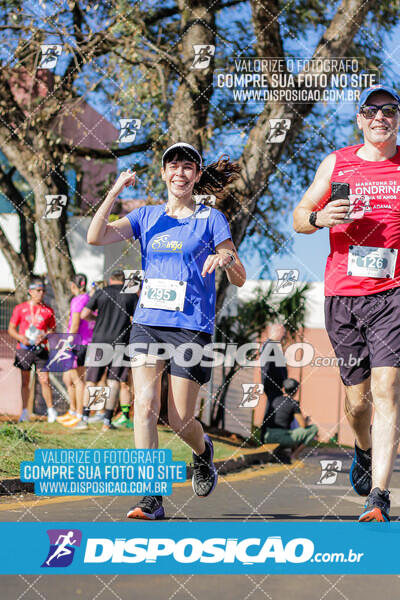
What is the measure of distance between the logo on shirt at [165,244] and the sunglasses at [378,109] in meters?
1.21

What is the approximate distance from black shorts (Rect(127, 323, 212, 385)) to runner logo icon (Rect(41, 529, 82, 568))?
1.25m

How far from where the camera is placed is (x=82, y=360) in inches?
407

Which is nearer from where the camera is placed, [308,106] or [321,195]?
[321,195]

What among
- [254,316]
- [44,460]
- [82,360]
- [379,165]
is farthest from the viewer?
[254,316]

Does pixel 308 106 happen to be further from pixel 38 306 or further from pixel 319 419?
pixel 319 419

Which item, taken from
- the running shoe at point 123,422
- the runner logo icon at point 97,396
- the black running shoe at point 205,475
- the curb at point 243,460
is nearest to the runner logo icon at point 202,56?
the runner logo icon at point 97,396

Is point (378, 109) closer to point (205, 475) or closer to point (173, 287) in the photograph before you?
point (173, 287)

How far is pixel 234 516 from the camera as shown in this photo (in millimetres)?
5738

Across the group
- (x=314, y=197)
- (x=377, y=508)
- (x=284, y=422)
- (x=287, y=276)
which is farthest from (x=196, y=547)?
(x=284, y=422)

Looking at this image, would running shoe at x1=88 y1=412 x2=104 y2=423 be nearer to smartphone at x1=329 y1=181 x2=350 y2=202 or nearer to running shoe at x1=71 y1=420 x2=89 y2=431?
running shoe at x1=71 y1=420 x2=89 y2=431

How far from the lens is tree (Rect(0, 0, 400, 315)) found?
33.6 ft

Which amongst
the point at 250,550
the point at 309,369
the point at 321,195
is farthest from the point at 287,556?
the point at 309,369

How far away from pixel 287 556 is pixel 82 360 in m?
6.86

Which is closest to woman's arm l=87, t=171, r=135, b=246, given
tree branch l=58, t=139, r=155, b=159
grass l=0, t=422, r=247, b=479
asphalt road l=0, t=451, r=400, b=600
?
asphalt road l=0, t=451, r=400, b=600
